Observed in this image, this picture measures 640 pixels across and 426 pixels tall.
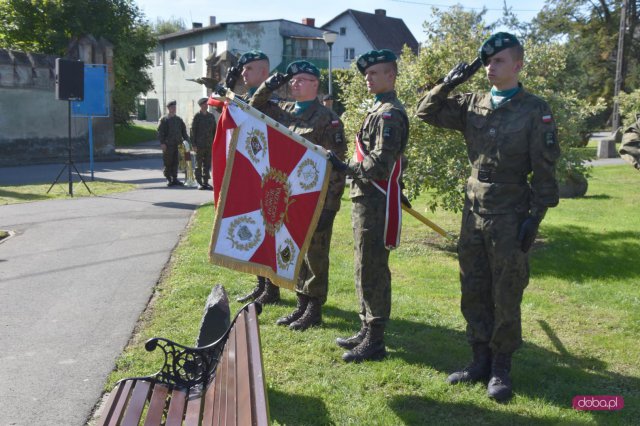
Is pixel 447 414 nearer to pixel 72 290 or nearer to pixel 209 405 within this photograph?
pixel 209 405

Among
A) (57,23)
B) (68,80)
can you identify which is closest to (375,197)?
(68,80)

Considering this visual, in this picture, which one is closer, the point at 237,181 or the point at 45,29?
the point at 237,181

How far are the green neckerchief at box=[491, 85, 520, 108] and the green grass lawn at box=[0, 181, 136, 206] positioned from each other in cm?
1135

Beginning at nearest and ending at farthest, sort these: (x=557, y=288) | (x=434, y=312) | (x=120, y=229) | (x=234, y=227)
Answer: (x=234, y=227) < (x=434, y=312) < (x=557, y=288) < (x=120, y=229)

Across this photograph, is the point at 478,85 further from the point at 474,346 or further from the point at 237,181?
the point at 237,181

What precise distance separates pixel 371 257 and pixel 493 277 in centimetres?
94

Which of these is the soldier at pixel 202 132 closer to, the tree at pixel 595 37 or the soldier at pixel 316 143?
the soldier at pixel 316 143

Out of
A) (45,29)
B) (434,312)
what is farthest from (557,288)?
(45,29)

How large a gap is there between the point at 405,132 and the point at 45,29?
2792 centimetres

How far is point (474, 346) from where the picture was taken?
4.59 m

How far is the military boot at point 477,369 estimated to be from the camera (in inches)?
177

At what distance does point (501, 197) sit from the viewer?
4203 millimetres

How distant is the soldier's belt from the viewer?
420cm

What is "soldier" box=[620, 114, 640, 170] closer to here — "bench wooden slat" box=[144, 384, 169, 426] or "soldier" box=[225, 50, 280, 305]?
"soldier" box=[225, 50, 280, 305]
